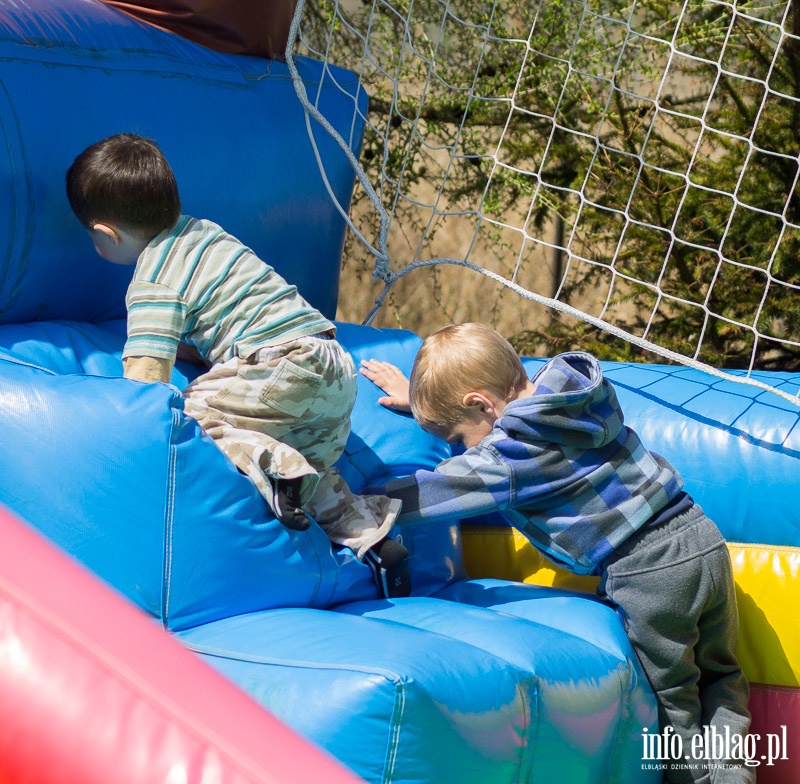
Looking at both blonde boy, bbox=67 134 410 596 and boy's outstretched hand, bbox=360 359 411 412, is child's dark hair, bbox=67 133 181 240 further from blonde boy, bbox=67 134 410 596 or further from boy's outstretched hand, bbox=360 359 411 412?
boy's outstretched hand, bbox=360 359 411 412

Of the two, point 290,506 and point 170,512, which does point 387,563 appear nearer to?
point 290,506

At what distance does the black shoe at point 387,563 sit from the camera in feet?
5.09

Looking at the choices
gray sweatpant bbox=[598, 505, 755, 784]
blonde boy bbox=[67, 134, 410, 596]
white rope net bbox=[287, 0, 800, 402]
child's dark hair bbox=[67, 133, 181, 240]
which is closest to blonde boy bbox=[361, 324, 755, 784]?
gray sweatpant bbox=[598, 505, 755, 784]

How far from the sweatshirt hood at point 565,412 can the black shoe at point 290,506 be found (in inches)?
13.5

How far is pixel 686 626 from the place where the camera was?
1.57m

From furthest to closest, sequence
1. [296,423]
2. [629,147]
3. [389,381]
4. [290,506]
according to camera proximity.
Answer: [629,147] → [389,381] → [296,423] → [290,506]

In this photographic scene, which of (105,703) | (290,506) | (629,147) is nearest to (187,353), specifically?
(290,506)

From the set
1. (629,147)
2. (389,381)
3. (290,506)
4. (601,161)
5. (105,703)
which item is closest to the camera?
(105,703)

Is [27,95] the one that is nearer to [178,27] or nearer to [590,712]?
[178,27]

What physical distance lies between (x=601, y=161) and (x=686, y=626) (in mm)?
1942

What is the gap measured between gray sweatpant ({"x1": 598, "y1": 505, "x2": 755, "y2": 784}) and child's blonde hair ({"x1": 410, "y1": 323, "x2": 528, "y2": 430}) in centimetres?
31

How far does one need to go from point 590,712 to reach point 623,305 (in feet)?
8.28

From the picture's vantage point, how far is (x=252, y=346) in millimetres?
1541

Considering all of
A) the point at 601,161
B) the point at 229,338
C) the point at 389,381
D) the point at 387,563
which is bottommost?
the point at 387,563
